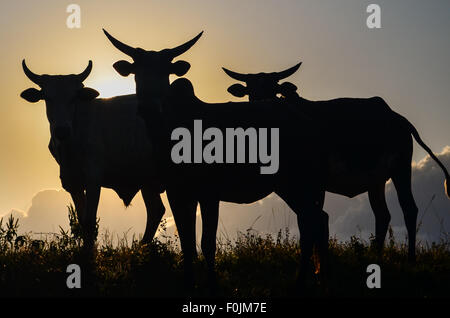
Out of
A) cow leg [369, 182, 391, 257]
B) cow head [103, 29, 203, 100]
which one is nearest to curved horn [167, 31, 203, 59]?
cow head [103, 29, 203, 100]

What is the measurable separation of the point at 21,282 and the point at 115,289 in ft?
4.20

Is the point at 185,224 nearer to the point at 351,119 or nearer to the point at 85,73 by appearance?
the point at 351,119

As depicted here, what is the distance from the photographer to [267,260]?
8.91 m

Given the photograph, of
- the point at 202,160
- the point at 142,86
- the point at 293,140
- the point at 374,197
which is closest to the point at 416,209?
the point at 374,197

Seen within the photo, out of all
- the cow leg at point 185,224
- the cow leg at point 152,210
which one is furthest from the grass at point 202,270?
the cow leg at point 152,210

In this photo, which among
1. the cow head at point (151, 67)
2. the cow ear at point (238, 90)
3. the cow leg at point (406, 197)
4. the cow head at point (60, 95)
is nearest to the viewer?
the cow head at point (151, 67)

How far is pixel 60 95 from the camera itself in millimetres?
9328

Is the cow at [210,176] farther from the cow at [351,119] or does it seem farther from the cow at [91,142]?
the cow at [91,142]

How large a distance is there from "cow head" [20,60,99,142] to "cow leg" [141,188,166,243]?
7.54 feet

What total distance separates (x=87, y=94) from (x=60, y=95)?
0.51 metres

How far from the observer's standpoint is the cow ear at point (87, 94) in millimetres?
9648

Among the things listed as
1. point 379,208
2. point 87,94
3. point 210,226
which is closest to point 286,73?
point 379,208

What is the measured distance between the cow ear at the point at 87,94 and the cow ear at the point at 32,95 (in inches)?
24.1
